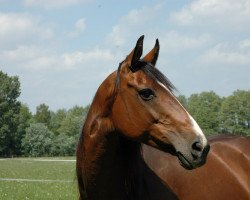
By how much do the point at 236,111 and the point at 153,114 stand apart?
64.7 m

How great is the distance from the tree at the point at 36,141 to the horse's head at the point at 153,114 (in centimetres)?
6415

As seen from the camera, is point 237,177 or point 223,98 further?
point 223,98

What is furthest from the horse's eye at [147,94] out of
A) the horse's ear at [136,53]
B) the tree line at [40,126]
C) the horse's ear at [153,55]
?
the tree line at [40,126]

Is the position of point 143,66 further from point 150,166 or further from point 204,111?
point 204,111

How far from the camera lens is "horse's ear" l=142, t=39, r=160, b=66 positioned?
3.75 metres

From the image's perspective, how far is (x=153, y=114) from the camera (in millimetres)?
3410

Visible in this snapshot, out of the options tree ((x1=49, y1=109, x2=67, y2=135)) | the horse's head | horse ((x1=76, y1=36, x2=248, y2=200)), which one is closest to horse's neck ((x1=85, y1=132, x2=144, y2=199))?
horse ((x1=76, y1=36, x2=248, y2=200))

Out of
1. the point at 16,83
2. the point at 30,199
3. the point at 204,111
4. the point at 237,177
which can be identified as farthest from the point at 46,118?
the point at 237,177

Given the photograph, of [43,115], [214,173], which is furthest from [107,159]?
[43,115]

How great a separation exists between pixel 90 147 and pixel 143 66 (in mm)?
801

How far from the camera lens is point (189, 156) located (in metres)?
3.19

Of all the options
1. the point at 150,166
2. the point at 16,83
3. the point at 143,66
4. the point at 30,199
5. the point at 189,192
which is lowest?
the point at 30,199

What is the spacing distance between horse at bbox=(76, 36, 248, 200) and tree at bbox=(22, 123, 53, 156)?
6386 cm

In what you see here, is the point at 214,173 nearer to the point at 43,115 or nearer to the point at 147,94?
the point at 147,94
